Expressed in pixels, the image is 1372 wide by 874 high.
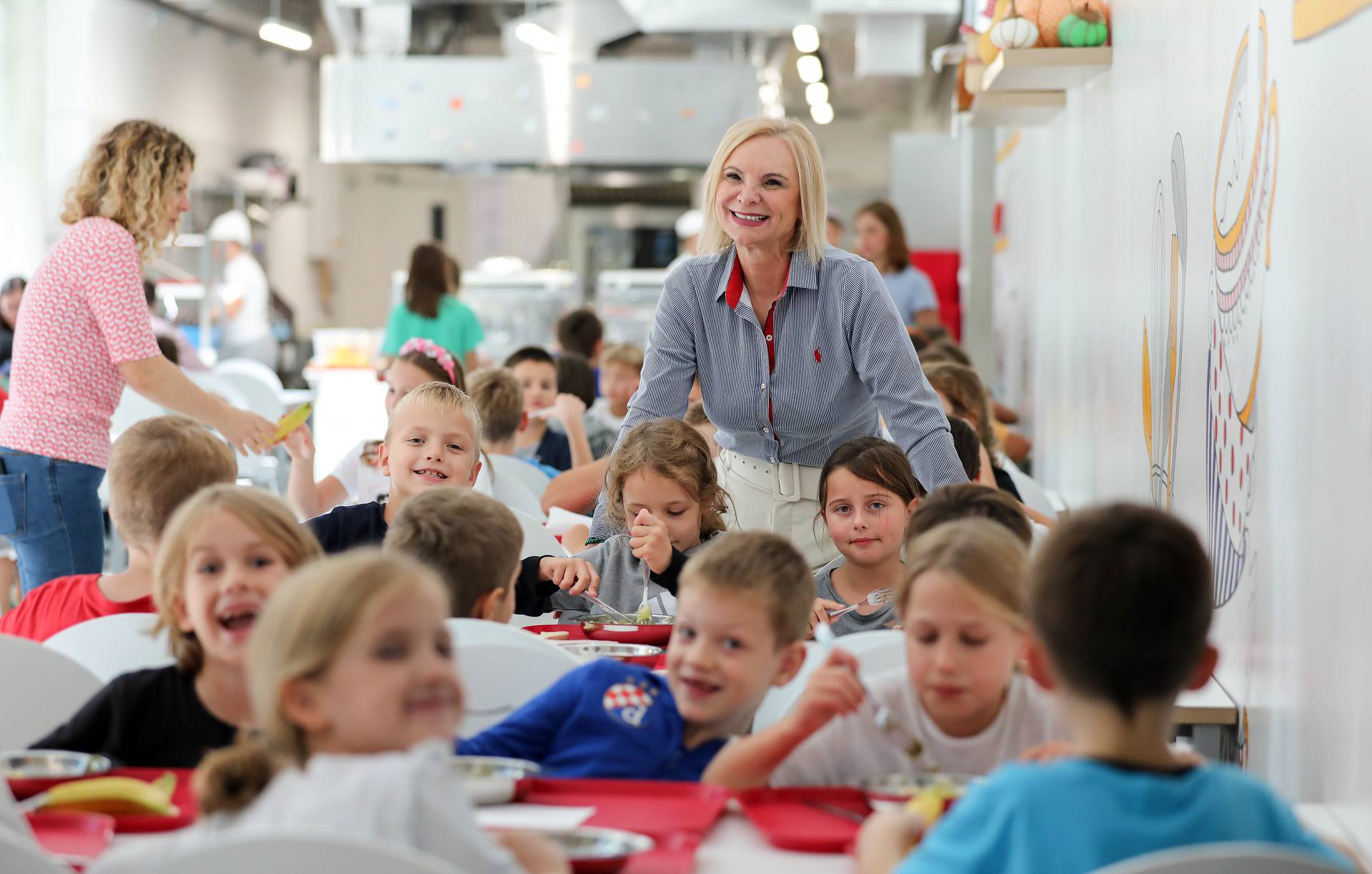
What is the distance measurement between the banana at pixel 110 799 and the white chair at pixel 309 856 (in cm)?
47

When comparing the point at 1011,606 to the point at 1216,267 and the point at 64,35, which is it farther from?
the point at 64,35

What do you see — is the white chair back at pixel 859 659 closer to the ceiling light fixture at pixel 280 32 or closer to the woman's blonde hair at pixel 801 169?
the woman's blonde hair at pixel 801 169

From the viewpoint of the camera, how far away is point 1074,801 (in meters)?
1.18

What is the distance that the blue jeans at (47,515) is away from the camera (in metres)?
3.33

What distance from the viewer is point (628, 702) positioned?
5.96ft

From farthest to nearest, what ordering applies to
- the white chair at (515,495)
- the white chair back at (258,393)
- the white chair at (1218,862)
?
the white chair back at (258,393) → the white chair at (515,495) → the white chair at (1218,862)

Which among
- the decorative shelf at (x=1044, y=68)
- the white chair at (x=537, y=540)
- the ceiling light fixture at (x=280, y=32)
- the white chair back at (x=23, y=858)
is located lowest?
the white chair back at (x=23, y=858)

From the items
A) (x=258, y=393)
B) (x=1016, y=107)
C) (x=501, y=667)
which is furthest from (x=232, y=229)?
(x=501, y=667)

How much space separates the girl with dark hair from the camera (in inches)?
240

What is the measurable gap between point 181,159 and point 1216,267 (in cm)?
227

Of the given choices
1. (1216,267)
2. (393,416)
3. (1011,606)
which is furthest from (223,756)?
(1216,267)

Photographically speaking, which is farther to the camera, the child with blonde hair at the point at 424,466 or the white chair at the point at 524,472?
the white chair at the point at 524,472

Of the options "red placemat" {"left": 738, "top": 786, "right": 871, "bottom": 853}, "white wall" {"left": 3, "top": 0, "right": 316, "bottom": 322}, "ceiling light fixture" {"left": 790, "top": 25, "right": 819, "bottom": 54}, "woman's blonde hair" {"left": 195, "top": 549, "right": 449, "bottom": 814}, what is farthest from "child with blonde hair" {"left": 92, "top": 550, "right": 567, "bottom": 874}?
"ceiling light fixture" {"left": 790, "top": 25, "right": 819, "bottom": 54}

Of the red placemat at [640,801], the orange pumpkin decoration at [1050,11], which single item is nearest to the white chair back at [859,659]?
the red placemat at [640,801]
